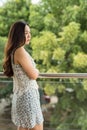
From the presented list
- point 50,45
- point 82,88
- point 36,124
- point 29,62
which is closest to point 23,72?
point 29,62

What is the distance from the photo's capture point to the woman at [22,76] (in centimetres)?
226

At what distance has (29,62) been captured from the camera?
2.25m

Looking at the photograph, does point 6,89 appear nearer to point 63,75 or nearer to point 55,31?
point 63,75

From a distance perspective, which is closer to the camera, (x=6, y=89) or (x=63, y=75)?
(x=63, y=75)

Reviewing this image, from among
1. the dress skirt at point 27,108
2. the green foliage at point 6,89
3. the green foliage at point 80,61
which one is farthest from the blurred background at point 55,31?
the dress skirt at point 27,108

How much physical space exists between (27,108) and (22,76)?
9.7 inches

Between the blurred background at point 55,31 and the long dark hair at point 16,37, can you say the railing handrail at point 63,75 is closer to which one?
the long dark hair at point 16,37

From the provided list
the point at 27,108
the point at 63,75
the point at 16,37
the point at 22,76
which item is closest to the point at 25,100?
the point at 27,108

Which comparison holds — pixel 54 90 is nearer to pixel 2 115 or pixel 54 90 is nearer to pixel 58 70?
pixel 2 115

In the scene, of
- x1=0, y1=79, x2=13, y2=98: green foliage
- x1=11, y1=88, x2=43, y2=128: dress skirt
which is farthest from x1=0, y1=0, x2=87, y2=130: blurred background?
x1=11, y1=88, x2=43, y2=128: dress skirt

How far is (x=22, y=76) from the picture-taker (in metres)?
2.29

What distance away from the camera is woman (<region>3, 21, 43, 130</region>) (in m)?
2.26

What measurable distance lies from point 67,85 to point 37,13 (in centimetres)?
762

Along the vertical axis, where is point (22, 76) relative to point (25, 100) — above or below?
above
